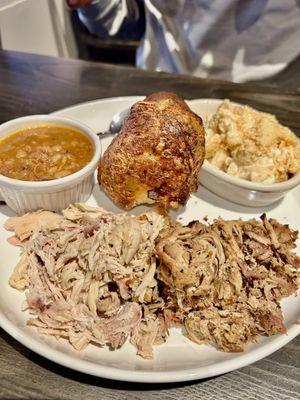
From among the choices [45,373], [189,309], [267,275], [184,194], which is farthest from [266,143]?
[45,373]

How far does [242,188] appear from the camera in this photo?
1880mm

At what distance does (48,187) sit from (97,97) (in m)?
1.33

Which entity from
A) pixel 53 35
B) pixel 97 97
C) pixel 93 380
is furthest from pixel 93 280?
pixel 53 35

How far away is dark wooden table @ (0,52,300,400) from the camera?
1.36 metres

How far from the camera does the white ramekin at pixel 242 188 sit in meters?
1.85

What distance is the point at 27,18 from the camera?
4.11 meters

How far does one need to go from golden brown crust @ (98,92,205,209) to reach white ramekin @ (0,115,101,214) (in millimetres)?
111

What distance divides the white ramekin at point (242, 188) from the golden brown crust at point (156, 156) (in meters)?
0.13

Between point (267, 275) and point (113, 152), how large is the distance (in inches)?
31.9

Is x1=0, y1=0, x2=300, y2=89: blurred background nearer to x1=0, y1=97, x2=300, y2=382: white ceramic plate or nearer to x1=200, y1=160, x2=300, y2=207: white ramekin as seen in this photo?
x1=200, y1=160, x2=300, y2=207: white ramekin

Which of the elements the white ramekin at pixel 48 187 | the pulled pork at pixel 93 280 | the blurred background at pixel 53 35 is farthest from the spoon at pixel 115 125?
the blurred background at pixel 53 35

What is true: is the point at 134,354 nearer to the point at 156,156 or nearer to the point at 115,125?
the point at 156,156

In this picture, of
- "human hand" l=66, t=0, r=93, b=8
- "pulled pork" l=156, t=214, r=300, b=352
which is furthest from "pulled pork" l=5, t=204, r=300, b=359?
"human hand" l=66, t=0, r=93, b=8

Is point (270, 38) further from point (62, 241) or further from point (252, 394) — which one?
point (252, 394)
